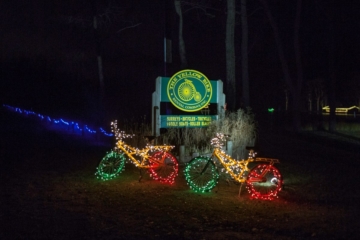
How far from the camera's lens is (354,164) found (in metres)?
16.3

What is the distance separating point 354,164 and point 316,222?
837cm

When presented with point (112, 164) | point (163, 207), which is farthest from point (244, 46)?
point (163, 207)

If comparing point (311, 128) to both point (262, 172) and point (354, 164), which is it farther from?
point (262, 172)

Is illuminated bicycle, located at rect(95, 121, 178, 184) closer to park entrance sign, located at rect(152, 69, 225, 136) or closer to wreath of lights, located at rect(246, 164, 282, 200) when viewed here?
wreath of lights, located at rect(246, 164, 282, 200)

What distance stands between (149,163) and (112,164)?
94 centimetres

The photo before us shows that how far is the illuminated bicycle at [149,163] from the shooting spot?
12.3 m

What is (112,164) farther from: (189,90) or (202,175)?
(189,90)

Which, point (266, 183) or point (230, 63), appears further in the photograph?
point (230, 63)

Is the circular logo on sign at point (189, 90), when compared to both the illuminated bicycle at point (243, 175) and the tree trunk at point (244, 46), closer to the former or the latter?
the illuminated bicycle at point (243, 175)

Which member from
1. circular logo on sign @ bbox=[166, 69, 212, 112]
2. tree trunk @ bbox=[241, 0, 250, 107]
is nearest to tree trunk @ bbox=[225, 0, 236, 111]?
tree trunk @ bbox=[241, 0, 250, 107]

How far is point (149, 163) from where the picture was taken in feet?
40.8

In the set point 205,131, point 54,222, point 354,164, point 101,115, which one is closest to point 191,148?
point 205,131

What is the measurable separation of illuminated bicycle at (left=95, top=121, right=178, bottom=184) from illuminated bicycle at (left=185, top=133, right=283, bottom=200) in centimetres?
105

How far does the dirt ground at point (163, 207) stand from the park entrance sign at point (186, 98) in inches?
91.8
